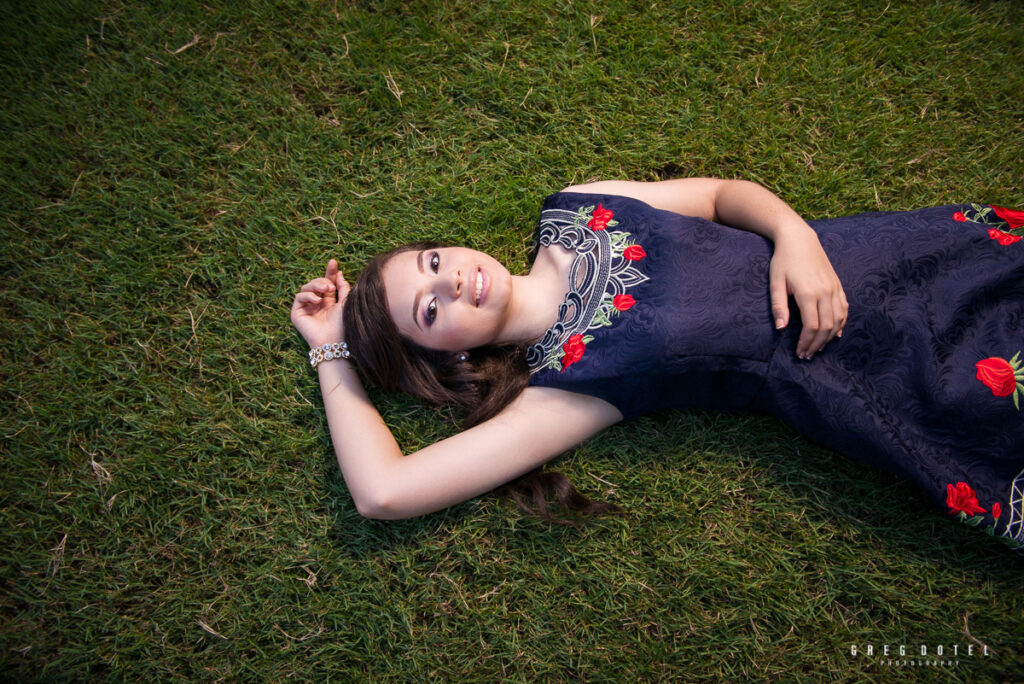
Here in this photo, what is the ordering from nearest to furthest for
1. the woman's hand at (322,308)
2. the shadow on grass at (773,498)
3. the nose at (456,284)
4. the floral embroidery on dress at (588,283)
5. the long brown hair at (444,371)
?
the nose at (456,284), the floral embroidery on dress at (588,283), the long brown hair at (444,371), the shadow on grass at (773,498), the woman's hand at (322,308)

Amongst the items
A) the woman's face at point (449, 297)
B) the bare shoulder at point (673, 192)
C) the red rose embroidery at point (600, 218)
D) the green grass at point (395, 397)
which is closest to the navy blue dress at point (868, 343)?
the red rose embroidery at point (600, 218)

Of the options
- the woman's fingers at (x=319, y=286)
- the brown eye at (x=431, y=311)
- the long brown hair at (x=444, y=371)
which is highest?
the woman's fingers at (x=319, y=286)

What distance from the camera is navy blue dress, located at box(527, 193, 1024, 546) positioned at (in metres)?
2.46

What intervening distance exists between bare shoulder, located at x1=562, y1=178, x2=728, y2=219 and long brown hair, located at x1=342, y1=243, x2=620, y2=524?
992 mm

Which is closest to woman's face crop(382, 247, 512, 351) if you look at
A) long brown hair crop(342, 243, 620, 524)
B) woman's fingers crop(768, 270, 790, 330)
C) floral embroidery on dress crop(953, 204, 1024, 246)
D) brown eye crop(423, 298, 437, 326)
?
brown eye crop(423, 298, 437, 326)

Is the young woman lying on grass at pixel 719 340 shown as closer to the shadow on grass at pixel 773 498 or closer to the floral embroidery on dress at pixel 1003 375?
the floral embroidery on dress at pixel 1003 375

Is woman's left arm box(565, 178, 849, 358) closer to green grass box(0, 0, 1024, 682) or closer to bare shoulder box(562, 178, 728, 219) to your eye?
bare shoulder box(562, 178, 728, 219)

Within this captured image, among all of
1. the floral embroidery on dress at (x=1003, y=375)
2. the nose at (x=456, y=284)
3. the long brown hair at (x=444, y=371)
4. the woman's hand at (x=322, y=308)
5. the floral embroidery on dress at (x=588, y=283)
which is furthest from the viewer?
the woman's hand at (x=322, y=308)

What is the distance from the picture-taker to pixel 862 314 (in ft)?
8.26

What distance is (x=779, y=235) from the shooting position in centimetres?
262

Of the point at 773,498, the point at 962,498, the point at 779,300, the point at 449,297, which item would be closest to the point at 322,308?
the point at 449,297

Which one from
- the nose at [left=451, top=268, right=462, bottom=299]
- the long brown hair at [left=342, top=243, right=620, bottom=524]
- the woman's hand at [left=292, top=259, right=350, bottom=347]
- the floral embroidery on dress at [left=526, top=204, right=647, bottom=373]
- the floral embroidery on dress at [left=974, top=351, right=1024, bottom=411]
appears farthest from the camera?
the woman's hand at [left=292, top=259, right=350, bottom=347]

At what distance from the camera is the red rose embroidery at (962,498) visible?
2.47 meters

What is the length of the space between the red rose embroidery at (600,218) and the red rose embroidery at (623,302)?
0.40 metres
